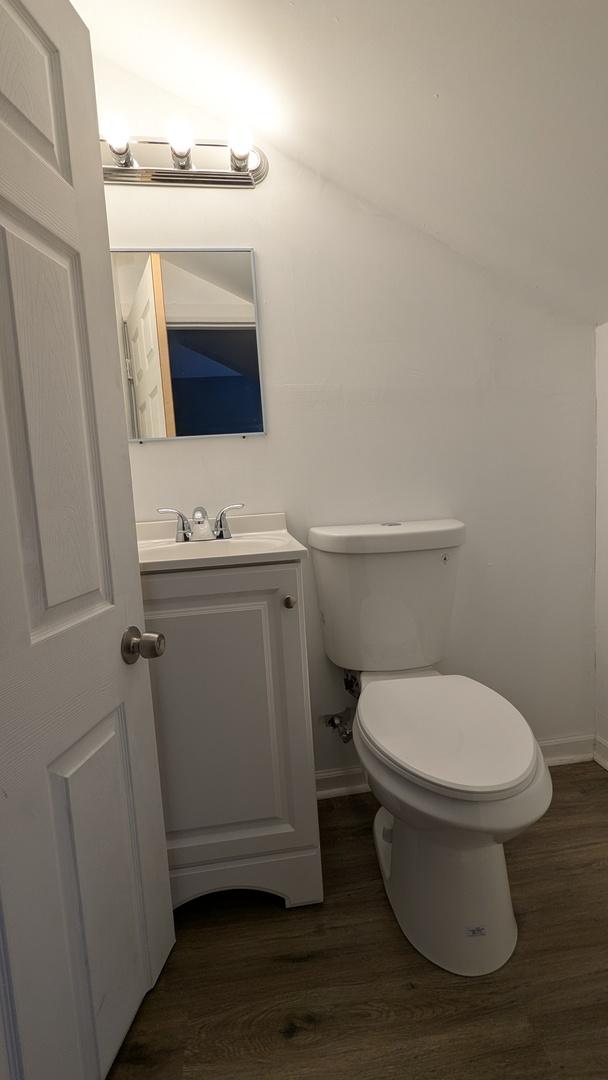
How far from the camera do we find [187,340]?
147 centimetres

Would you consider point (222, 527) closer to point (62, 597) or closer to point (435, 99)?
point (62, 597)

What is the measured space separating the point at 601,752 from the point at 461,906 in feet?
3.23

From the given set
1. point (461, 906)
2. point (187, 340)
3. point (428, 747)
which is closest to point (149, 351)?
point (187, 340)

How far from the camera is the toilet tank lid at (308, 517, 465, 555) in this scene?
1338 mm

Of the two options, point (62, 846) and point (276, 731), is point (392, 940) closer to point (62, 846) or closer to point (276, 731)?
A: point (276, 731)

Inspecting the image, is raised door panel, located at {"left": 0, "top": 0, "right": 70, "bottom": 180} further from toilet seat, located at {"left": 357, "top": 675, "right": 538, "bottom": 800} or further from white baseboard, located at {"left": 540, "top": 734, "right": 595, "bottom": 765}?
white baseboard, located at {"left": 540, "top": 734, "right": 595, "bottom": 765}

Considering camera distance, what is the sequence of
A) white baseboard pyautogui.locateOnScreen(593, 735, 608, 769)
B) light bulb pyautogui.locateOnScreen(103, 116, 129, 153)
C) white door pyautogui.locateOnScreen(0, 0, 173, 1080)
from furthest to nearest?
white baseboard pyautogui.locateOnScreen(593, 735, 608, 769) → light bulb pyautogui.locateOnScreen(103, 116, 129, 153) → white door pyautogui.locateOnScreen(0, 0, 173, 1080)

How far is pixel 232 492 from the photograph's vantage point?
1.54 metres

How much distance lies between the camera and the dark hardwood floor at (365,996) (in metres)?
0.88

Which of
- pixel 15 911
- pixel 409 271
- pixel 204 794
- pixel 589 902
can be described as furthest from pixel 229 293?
pixel 589 902

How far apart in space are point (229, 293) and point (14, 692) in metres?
1.23

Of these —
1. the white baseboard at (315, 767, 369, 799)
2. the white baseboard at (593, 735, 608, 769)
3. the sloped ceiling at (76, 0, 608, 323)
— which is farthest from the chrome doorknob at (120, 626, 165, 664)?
the white baseboard at (593, 735, 608, 769)

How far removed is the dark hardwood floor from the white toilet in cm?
8

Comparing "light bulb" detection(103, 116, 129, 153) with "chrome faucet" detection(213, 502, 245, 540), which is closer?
"light bulb" detection(103, 116, 129, 153)
